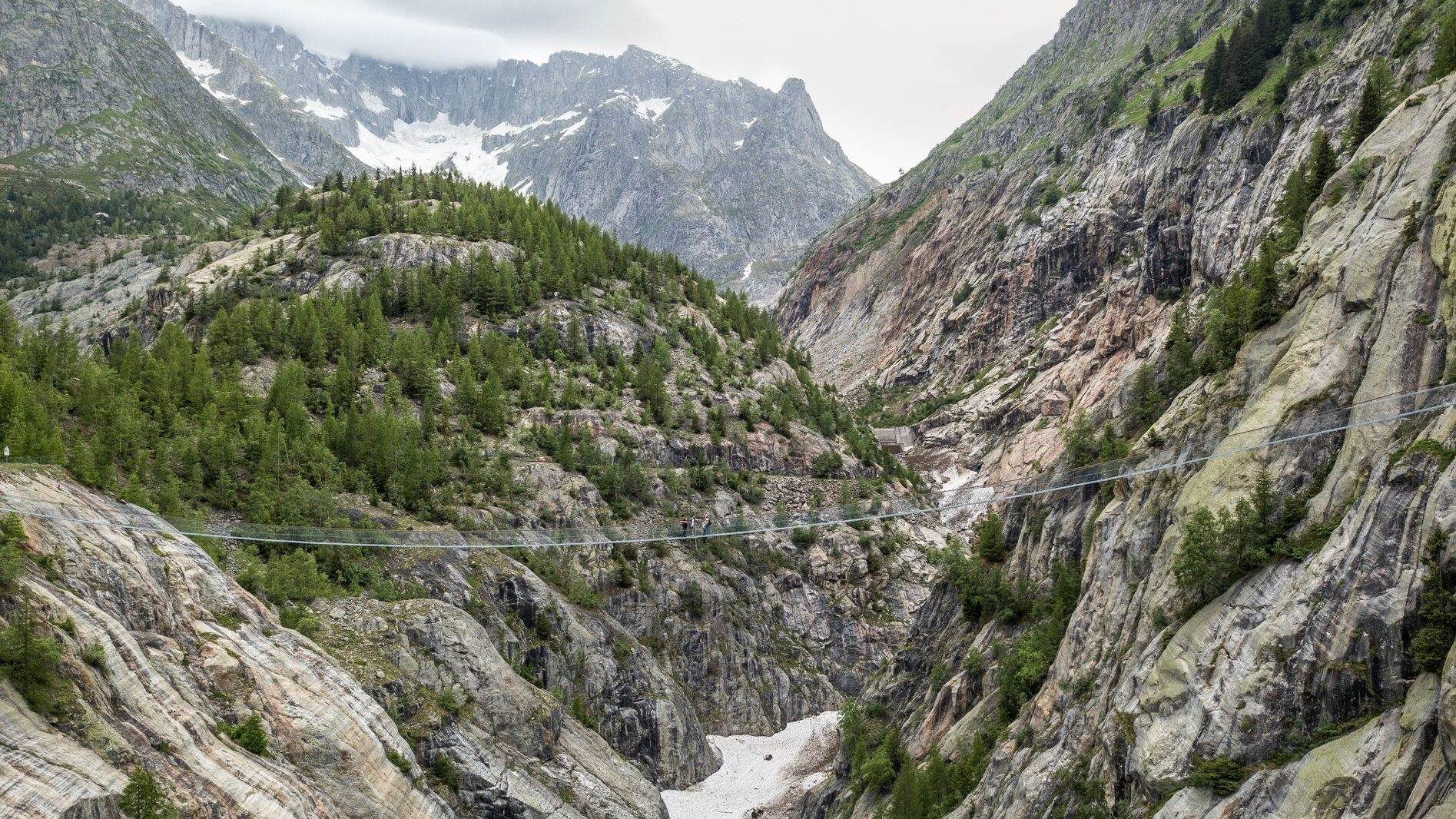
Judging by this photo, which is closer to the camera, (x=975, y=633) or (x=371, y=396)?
(x=975, y=633)

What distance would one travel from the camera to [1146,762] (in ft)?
92.0

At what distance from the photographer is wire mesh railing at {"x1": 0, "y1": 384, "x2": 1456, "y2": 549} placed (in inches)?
1062

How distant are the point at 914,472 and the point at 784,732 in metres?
34.3

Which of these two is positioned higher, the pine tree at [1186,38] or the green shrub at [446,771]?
the pine tree at [1186,38]

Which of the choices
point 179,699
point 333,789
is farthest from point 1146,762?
point 179,699

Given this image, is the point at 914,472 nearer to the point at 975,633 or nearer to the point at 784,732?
the point at 784,732

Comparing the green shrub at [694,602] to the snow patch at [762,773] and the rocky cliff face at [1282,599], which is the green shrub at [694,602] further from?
the rocky cliff face at [1282,599]

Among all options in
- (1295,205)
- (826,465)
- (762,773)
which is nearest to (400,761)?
(762,773)

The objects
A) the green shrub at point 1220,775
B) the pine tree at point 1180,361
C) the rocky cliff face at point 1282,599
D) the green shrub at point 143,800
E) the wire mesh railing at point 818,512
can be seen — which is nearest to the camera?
the rocky cliff face at point 1282,599

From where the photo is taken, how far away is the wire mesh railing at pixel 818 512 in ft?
88.5

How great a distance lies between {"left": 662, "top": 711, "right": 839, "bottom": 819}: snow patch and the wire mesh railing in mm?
14763

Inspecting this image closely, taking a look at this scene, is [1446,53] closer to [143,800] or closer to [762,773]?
[143,800]

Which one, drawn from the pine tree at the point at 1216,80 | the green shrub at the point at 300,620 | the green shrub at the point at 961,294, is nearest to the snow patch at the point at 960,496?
the green shrub at the point at 961,294

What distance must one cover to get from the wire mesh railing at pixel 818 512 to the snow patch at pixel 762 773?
14763 mm
